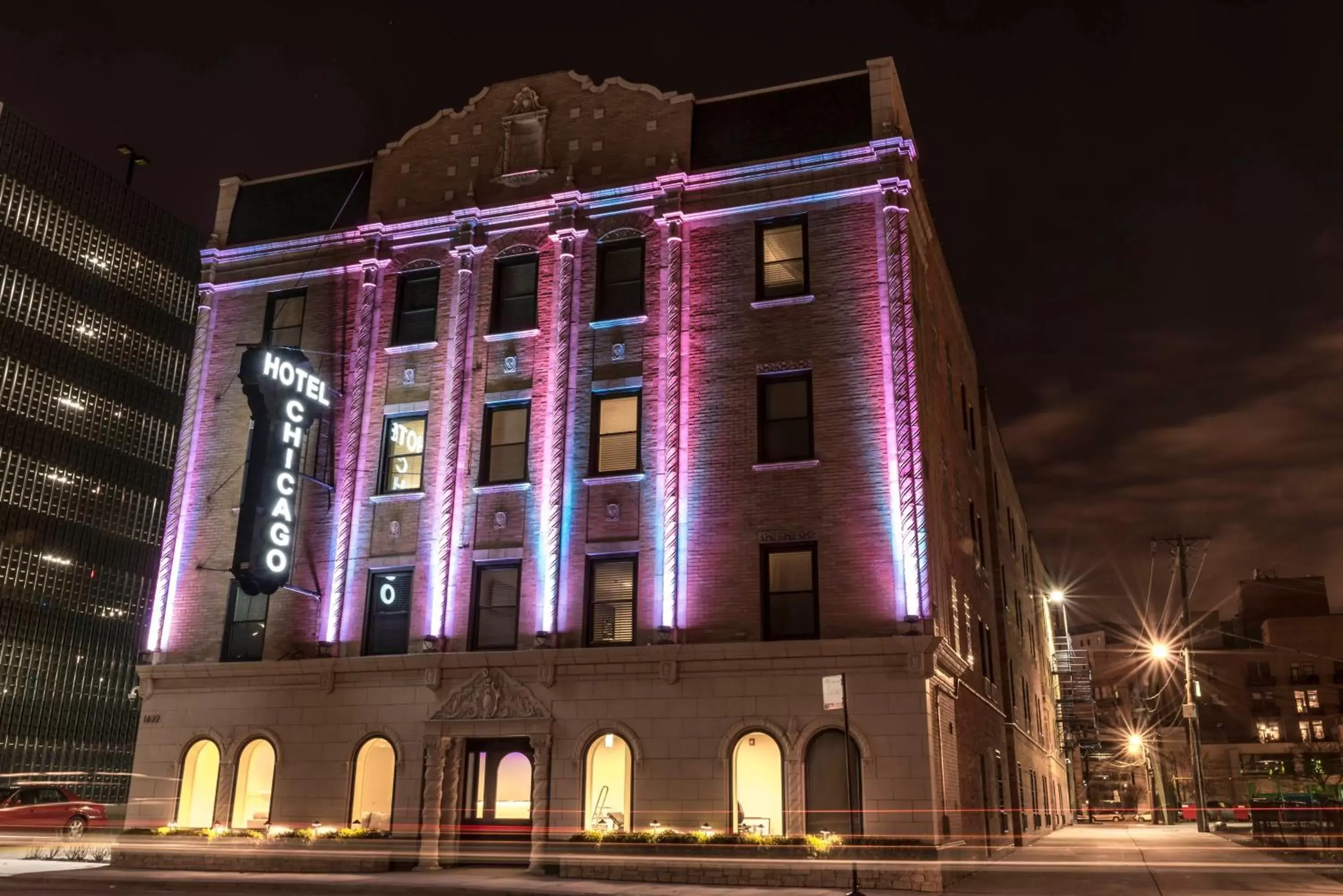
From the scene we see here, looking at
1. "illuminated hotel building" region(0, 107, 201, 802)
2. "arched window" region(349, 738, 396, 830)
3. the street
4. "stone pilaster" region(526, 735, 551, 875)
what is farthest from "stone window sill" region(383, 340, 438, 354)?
"illuminated hotel building" region(0, 107, 201, 802)

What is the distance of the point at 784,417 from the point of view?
23.4m

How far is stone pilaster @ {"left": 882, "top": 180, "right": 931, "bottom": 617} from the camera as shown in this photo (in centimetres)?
2123

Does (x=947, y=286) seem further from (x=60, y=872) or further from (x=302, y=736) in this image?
(x=60, y=872)

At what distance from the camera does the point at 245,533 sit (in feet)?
77.5

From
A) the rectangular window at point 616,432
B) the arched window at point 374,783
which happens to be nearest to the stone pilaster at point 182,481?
the arched window at point 374,783

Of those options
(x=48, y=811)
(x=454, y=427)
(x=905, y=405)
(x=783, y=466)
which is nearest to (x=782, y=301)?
(x=905, y=405)

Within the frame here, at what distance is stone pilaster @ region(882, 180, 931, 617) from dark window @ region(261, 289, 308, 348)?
15136 millimetres

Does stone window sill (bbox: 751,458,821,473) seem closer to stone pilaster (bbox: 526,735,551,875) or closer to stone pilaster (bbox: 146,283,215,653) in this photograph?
stone pilaster (bbox: 526,735,551,875)

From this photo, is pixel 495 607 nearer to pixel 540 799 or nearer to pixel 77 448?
pixel 540 799

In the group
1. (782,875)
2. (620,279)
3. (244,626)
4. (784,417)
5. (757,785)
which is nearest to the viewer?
(782,875)

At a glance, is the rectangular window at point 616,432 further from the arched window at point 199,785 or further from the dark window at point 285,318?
the arched window at point 199,785

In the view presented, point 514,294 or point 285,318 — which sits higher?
point 285,318

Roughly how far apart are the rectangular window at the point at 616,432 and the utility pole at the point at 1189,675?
124ft

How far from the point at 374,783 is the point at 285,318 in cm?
1235
